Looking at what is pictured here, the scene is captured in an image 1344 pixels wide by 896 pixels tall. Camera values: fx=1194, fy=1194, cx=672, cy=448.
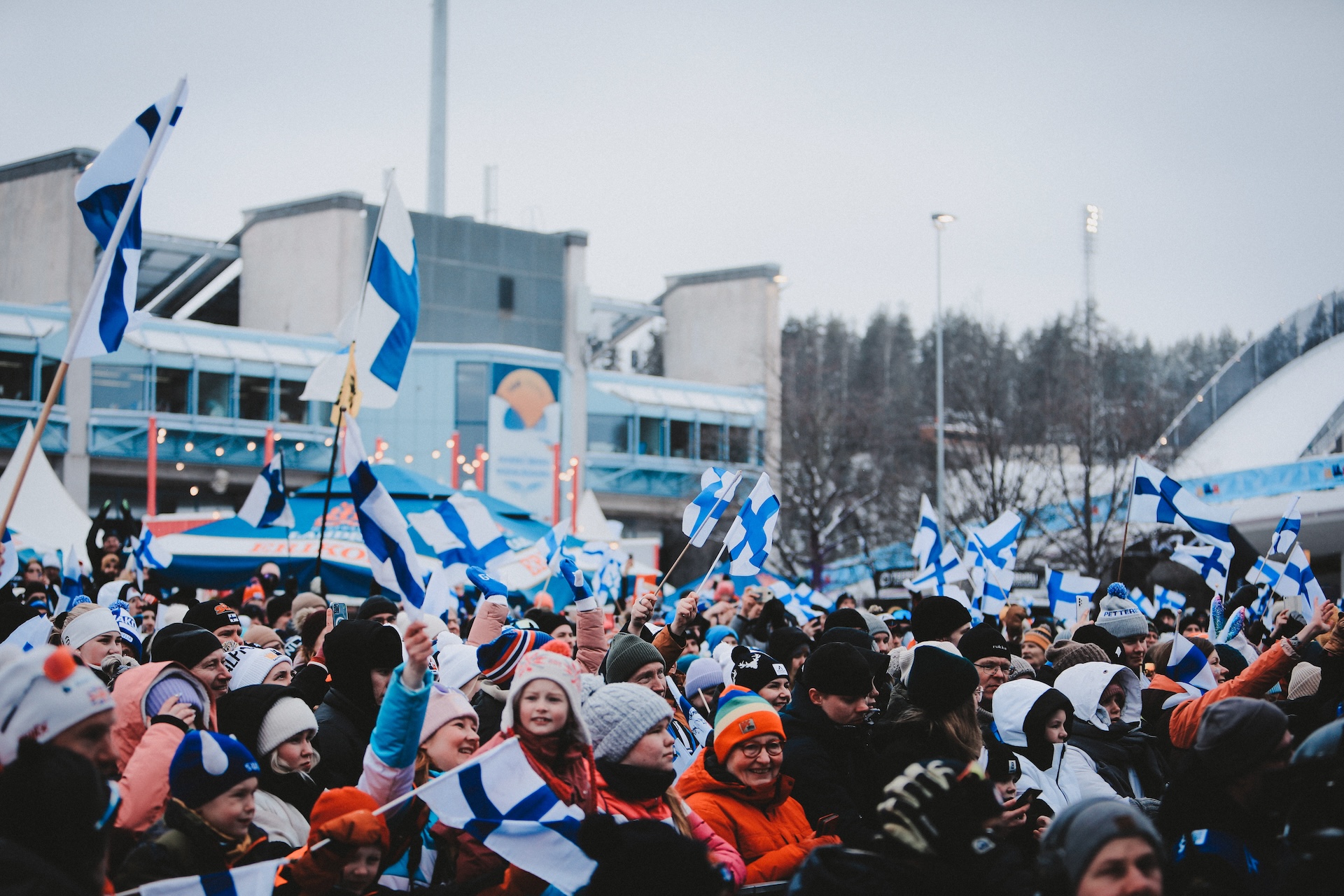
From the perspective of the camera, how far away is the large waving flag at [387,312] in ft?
28.5

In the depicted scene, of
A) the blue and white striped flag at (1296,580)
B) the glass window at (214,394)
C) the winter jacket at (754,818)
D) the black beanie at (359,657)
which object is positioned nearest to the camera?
the winter jacket at (754,818)

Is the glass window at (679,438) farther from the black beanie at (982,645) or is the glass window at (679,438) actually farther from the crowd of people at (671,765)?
the black beanie at (982,645)

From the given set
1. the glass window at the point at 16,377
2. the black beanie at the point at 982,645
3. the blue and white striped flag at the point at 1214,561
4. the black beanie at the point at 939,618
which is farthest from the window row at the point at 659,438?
the black beanie at the point at 982,645

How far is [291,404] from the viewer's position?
42.0 m

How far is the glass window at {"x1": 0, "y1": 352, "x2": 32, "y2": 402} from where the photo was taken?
36844 millimetres

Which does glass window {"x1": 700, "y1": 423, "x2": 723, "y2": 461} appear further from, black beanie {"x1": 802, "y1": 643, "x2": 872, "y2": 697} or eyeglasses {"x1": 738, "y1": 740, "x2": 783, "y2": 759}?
eyeglasses {"x1": 738, "y1": 740, "x2": 783, "y2": 759}

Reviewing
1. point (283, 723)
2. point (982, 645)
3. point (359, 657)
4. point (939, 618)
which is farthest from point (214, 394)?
point (283, 723)

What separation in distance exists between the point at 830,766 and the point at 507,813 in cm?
164

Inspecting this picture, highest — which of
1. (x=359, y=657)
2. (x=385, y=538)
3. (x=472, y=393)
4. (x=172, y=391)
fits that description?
(x=472, y=393)

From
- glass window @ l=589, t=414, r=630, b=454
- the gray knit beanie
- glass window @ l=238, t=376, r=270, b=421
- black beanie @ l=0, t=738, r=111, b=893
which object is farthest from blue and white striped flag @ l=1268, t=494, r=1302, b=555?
glass window @ l=589, t=414, r=630, b=454

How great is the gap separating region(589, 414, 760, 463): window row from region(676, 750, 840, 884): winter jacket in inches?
1685

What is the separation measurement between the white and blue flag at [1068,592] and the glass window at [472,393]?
33.2 metres

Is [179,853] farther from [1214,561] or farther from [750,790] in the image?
[1214,561]

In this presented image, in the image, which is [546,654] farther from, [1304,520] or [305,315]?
[305,315]
